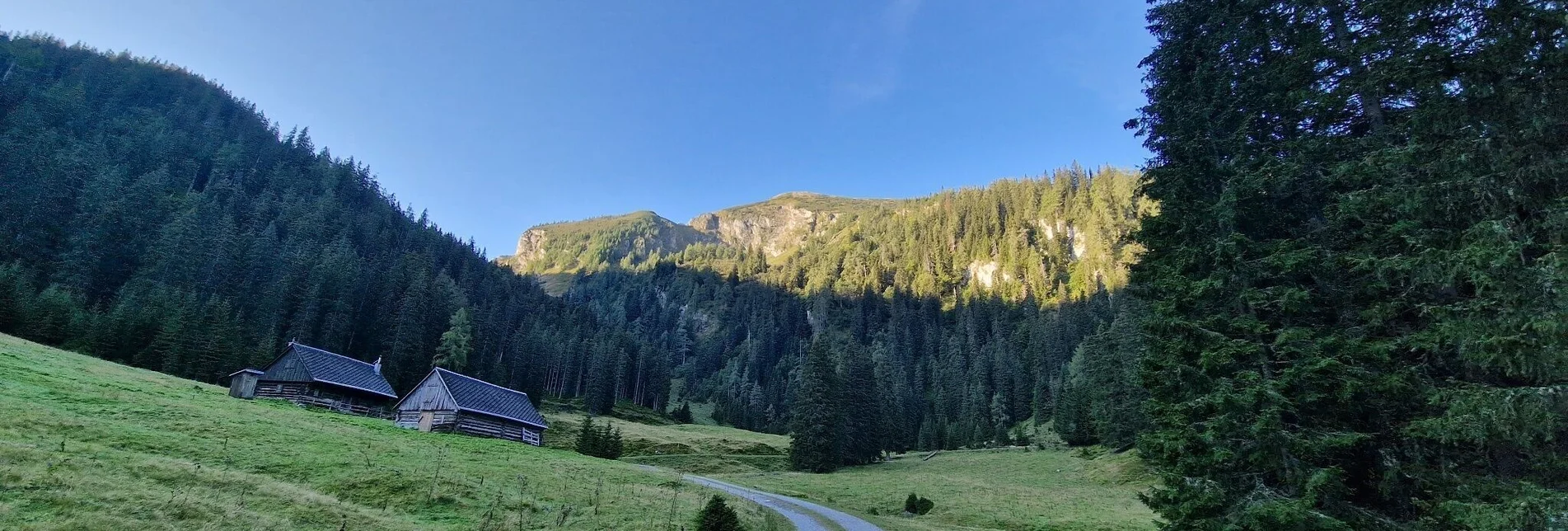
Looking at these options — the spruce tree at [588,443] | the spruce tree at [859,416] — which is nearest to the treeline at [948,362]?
the spruce tree at [859,416]

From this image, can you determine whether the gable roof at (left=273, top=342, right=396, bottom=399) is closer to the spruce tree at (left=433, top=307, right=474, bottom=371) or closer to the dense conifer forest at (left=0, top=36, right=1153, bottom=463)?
the dense conifer forest at (left=0, top=36, right=1153, bottom=463)

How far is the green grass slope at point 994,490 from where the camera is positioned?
93.2ft

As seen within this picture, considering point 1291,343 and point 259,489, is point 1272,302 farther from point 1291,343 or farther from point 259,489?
point 259,489

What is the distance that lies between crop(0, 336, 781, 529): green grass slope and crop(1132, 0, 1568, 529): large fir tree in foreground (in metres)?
13.5

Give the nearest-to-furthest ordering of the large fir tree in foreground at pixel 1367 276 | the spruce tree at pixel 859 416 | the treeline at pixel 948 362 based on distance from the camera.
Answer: the large fir tree in foreground at pixel 1367 276 < the spruce tree at pixel 859 416 < the treeline at pixel 948 362

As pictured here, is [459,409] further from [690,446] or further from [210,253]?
[210,253]

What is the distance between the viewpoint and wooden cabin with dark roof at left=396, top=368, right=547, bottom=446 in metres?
45.6

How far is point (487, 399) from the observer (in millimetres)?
49344

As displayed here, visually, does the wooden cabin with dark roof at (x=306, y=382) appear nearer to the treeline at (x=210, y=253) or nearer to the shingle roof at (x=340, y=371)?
the shingle roof at (x=340, y=371)

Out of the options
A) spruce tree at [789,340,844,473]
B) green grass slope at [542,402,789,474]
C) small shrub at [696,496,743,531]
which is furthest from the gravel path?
spruce tree at [789,340,844,473]

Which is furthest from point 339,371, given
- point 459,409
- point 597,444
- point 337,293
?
point 337,293

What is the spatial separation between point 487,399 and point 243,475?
3553cm

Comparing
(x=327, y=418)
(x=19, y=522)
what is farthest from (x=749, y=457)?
(x=19, y=522)

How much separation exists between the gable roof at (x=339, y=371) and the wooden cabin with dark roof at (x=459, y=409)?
3.93 m
